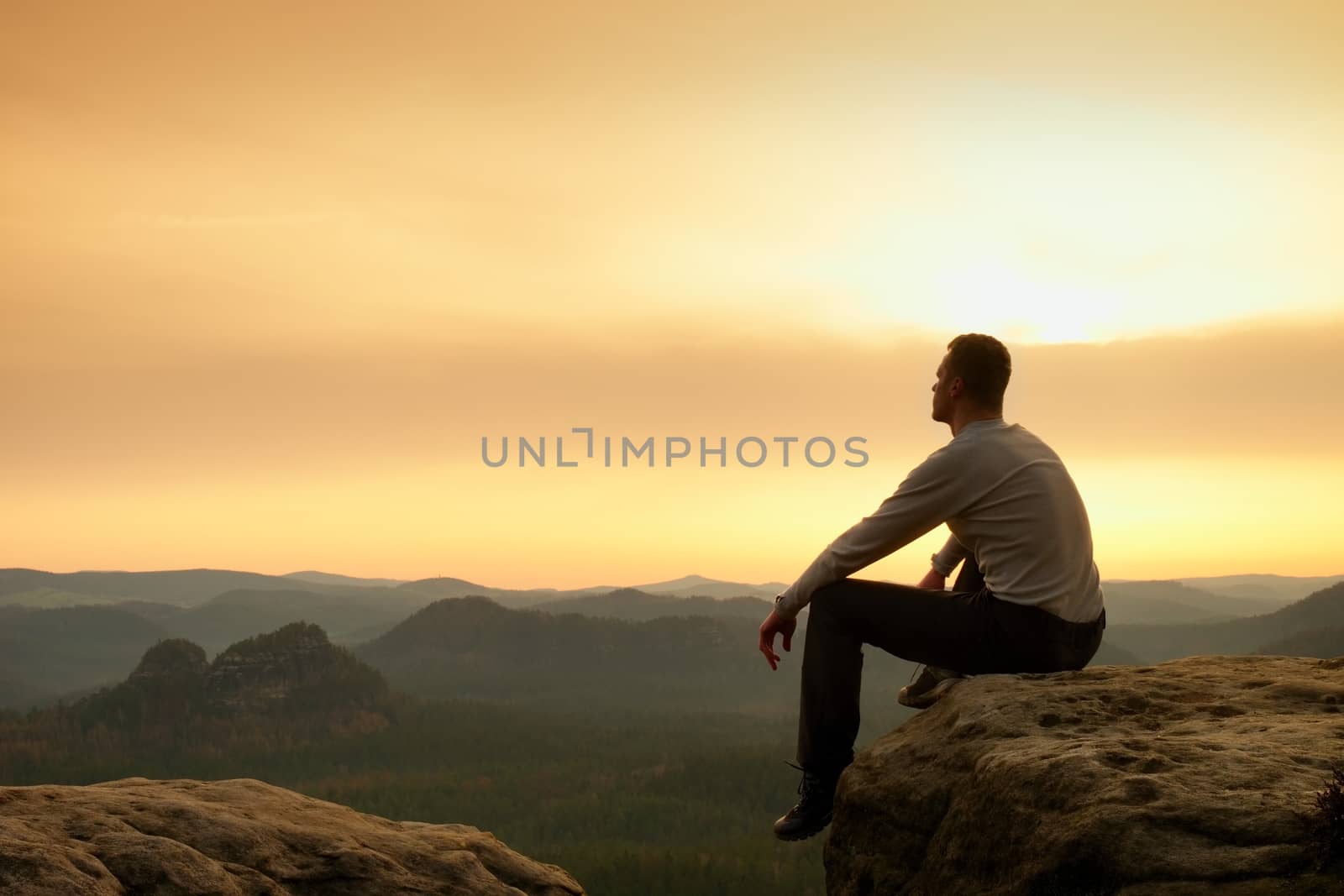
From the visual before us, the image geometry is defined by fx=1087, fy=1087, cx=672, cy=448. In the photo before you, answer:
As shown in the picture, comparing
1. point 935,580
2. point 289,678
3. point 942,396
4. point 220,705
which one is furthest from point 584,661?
point 942,396

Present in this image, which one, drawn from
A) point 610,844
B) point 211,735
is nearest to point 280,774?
point 211,735

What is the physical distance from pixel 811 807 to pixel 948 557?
249cm

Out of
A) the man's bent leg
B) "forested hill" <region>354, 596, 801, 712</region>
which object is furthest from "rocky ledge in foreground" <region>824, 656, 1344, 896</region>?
"forested hill" <region>354, 596, 801, 712</region>

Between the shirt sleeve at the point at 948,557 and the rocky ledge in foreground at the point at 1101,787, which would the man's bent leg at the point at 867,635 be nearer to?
the rocky ledge in foreground at the point at 1101,787

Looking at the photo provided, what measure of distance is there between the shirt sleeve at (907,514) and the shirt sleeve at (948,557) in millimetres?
1141

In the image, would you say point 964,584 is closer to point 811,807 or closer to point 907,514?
point 907,514

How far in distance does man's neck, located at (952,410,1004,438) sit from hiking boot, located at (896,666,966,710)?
212cm

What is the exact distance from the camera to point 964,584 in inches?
367

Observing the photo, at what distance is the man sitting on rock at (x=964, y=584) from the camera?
27.4ft

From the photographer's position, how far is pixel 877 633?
28.8ft

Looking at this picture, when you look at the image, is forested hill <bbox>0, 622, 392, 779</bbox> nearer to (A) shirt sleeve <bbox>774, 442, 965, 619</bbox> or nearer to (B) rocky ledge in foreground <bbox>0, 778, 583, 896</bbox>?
(B) rocky ledge in foreground <bbox>0, 778, 583, 896</bbox>

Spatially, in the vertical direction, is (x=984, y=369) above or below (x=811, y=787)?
above

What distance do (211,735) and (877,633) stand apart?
388 feet

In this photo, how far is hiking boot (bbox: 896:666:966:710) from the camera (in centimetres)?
924
